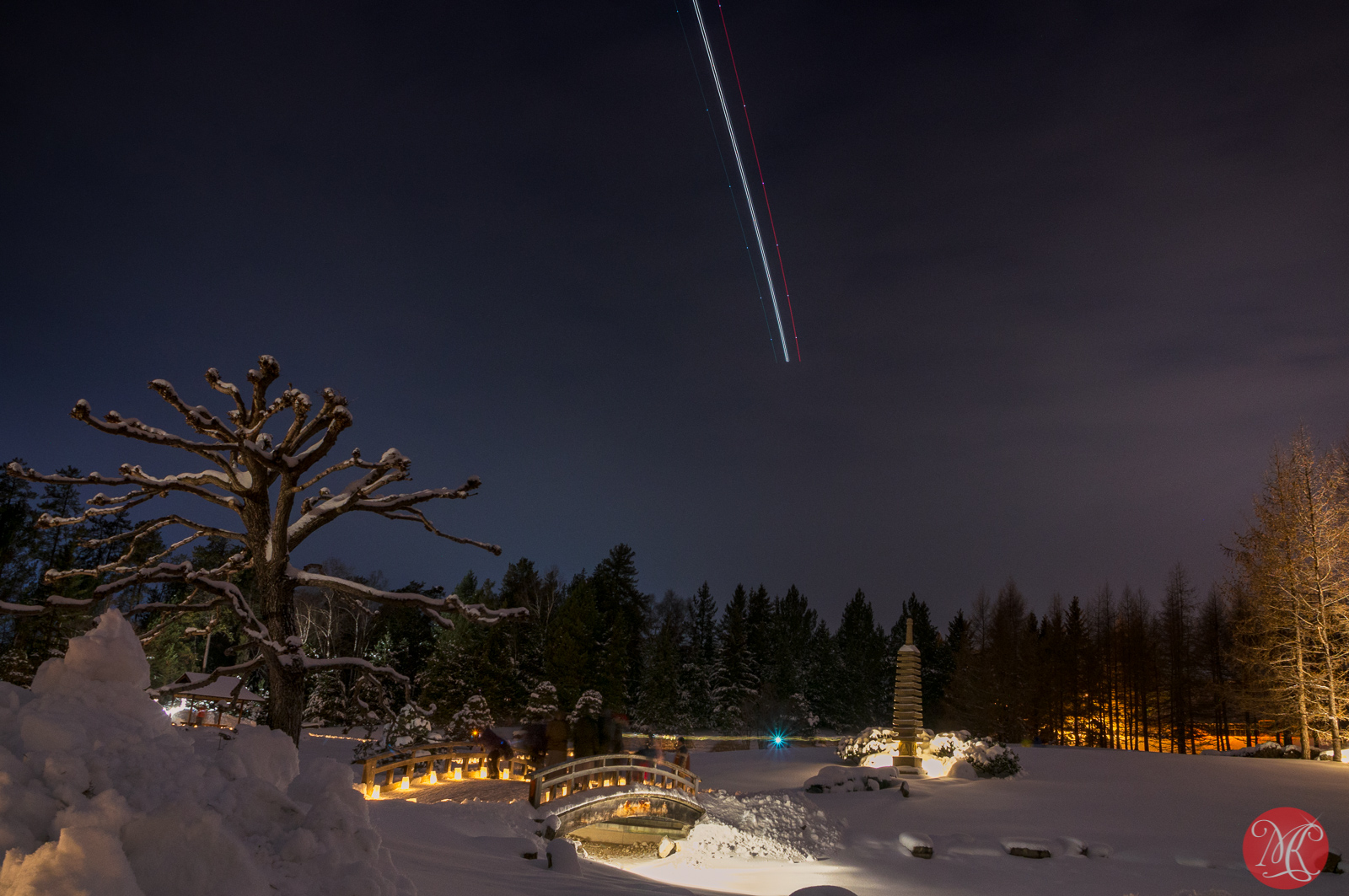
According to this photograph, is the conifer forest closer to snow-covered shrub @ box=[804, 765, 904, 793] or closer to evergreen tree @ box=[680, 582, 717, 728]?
evergreen tree @ box=[680, 582, 717, 728]

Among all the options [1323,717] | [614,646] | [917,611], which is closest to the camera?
[1323,717]

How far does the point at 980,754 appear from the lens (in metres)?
24.1

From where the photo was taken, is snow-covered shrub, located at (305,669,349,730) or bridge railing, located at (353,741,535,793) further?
snow-covered shrub, located at (305,669,349,730)

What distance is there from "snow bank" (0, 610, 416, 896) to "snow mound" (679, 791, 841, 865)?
1590cm

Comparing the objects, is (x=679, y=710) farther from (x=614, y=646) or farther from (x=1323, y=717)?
(x=1323, y=717)

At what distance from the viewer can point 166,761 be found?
3.75 m

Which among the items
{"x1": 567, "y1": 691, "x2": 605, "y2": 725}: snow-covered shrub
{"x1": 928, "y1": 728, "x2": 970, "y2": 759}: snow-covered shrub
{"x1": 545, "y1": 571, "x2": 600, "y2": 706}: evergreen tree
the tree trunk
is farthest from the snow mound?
{"x1": 545, "y1": 571, "x2": 600, "y2": 706}: evergreen tree

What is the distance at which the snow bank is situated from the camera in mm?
3049

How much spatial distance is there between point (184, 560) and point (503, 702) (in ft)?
114

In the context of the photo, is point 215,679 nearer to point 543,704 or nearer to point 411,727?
point 411,727

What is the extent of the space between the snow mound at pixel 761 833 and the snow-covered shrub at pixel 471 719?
1254 centimetres

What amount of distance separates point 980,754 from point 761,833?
8.84 metres

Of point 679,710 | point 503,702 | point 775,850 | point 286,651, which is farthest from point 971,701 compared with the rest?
point 286,651

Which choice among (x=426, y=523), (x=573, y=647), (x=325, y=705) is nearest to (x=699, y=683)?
(x=573, y=647)
